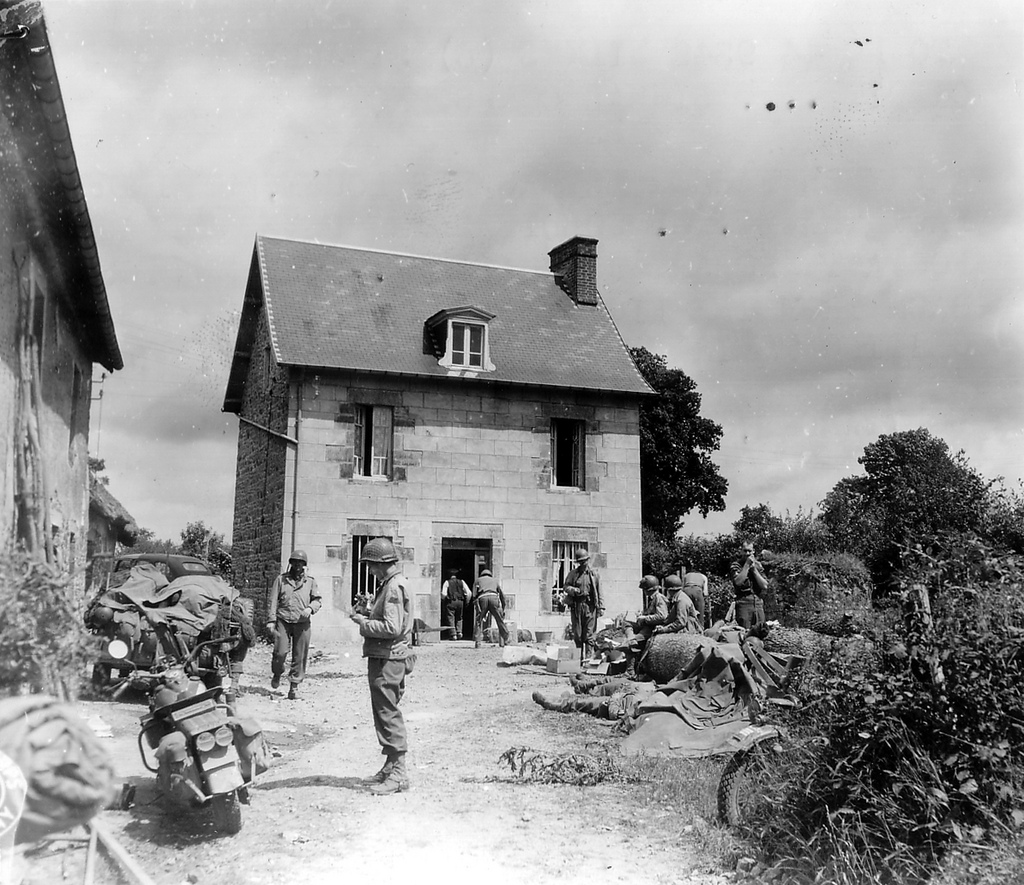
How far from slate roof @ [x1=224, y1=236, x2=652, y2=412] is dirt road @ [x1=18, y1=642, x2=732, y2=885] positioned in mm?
11298

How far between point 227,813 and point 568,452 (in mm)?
16589

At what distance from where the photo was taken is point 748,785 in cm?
545

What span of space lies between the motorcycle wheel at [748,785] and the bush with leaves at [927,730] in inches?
11.0

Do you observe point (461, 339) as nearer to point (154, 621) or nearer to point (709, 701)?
point (154, 621)

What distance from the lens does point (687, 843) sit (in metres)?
5.31

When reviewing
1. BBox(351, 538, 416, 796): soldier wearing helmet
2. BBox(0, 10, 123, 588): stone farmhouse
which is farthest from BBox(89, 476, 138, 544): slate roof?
BBox(351, 538, 416, 796): soldier wearing helmet

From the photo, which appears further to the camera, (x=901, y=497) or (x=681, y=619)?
(x=901, y=497)

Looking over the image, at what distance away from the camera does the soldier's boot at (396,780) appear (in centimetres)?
643

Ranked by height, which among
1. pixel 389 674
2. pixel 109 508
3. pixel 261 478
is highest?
pixel 261 478

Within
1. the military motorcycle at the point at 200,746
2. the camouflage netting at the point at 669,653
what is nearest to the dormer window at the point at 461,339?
the camouflage netting at the point at 669,653

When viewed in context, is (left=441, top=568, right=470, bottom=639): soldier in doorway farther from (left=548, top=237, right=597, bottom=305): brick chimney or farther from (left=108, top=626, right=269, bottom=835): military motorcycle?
(left=108, top=626, right=269, bottom=835): military motorcycle

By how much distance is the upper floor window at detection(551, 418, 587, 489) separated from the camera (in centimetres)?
2103

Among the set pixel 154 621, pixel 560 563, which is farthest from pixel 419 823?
pixel 560 563

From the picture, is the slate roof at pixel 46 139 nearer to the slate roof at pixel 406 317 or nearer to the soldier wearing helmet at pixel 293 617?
the soldier wearing helmet at pixel 293 617
